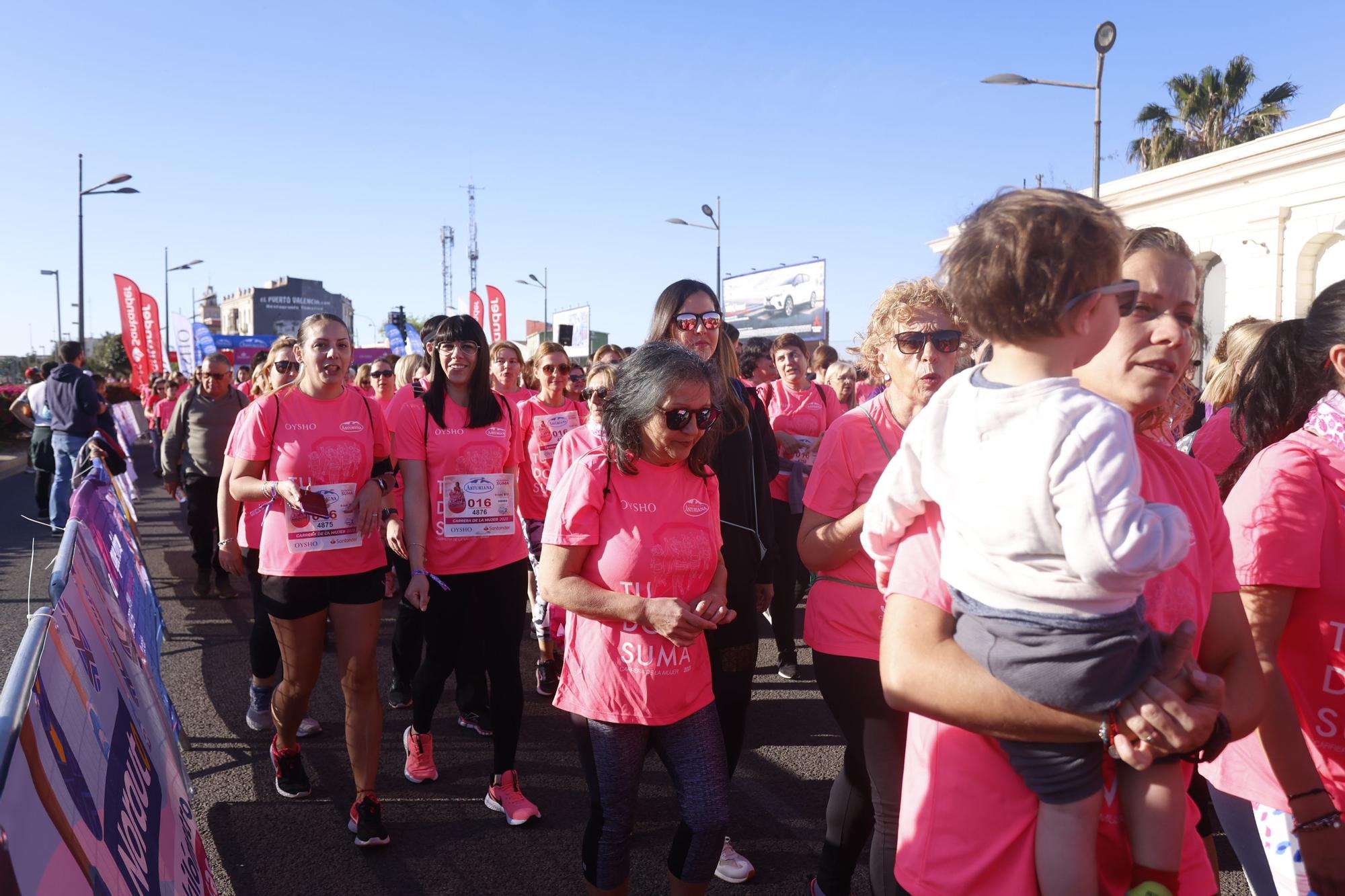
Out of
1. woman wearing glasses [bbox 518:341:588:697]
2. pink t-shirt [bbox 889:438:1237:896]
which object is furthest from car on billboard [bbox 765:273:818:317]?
pink t-shirt [bbox 889:438:1237:896]

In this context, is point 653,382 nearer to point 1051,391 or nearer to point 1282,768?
point 1051,391

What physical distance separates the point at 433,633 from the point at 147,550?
25.8 feet

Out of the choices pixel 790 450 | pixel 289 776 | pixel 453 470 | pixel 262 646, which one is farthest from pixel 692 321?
pixel 790 450

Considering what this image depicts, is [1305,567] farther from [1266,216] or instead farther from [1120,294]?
[1266,216]

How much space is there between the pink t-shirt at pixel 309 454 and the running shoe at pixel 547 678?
196cm

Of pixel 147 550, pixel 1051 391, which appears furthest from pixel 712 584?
pixel 147 550

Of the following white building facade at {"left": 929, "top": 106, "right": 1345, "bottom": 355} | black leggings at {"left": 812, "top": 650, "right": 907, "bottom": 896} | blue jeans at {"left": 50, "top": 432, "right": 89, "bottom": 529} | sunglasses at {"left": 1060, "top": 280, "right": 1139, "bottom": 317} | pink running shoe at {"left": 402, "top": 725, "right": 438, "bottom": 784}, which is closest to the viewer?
sunglasses at {"left": 1060, "top": 280, "right": 1139, "bottom": 317}

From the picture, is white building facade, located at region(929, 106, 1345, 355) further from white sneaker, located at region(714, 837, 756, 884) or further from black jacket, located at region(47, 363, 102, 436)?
white sneaker, located at region(714, 837, 756, 884)

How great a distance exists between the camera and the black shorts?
3.77 m

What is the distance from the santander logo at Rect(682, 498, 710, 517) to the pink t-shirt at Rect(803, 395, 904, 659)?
1.01ft

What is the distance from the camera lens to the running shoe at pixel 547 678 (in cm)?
563

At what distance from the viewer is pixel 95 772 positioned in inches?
87.8

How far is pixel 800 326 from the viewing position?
1656 inches

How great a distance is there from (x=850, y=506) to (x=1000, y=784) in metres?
1.28
